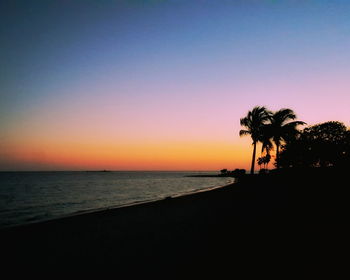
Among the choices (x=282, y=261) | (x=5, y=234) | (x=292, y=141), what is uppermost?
(x=292, y=141)

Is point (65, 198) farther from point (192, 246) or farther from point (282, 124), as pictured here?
point (282, 124)

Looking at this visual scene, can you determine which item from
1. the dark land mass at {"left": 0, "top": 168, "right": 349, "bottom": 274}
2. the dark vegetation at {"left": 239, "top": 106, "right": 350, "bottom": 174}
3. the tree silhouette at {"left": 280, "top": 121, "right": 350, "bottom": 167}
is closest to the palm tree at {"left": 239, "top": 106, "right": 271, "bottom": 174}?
the dark vegetation at {"left": 239, "top": 106, "right": 350, "bottom": 174}

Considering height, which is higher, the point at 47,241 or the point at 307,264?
the point at 307,264

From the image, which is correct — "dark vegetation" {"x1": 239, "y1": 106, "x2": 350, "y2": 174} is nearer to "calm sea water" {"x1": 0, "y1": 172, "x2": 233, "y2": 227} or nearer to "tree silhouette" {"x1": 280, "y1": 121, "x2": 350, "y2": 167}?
"tree silhouette" {"x1": 280, "y1": 121, "x2": 350, "y2": 167}

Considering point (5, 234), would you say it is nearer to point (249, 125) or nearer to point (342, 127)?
point (249, 125)

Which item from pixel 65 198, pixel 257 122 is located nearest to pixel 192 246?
pixel 65 198

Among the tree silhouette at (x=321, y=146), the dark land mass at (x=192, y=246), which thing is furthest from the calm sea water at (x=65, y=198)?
the tree silhouette at (x=321, y=146)

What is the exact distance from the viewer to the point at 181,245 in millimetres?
5527

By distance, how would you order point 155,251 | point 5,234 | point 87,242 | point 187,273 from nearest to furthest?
1. point 187,273
2. point 155,251
3. point 87,242
4. point 5,234

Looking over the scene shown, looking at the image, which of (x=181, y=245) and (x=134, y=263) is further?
(x=181, y=245)

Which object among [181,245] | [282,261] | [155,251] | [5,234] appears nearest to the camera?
[282,261]

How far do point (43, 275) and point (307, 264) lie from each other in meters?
4.45

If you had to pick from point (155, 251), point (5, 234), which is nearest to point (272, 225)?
point (155, 251)

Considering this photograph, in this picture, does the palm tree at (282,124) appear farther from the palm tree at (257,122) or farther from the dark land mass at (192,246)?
the dark land mass at (192,246)
